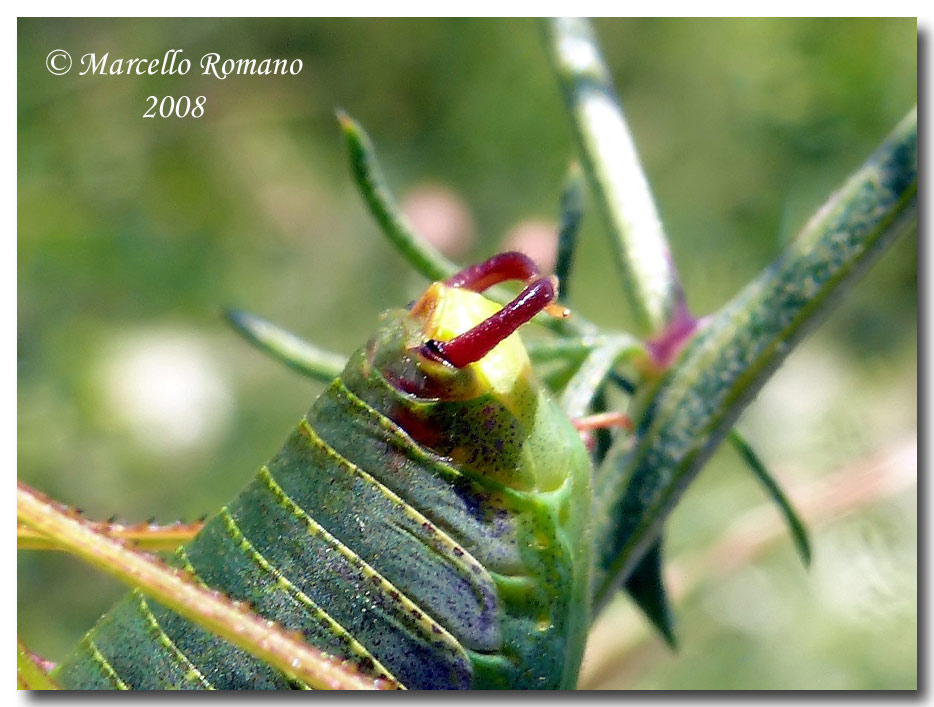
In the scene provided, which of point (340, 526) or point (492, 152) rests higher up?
point (492, 152)

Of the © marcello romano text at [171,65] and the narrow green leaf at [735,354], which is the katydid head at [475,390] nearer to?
the narrow green leaf at [735,354]

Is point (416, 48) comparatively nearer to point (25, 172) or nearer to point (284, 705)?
point (25, 172)

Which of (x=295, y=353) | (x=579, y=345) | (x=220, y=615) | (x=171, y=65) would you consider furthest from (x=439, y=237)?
(x=220, y=615)

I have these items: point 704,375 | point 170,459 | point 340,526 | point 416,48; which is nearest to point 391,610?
point 340,526

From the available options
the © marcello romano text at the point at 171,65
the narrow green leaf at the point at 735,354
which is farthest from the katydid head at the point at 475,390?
the © marcello romano text at the point at 171,65

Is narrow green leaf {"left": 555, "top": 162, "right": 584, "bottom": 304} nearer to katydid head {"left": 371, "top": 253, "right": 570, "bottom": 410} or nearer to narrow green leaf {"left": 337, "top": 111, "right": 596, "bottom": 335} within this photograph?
narrow green leaf {"left": 337, "top": 111, "right": 596, "bottom": 335}
